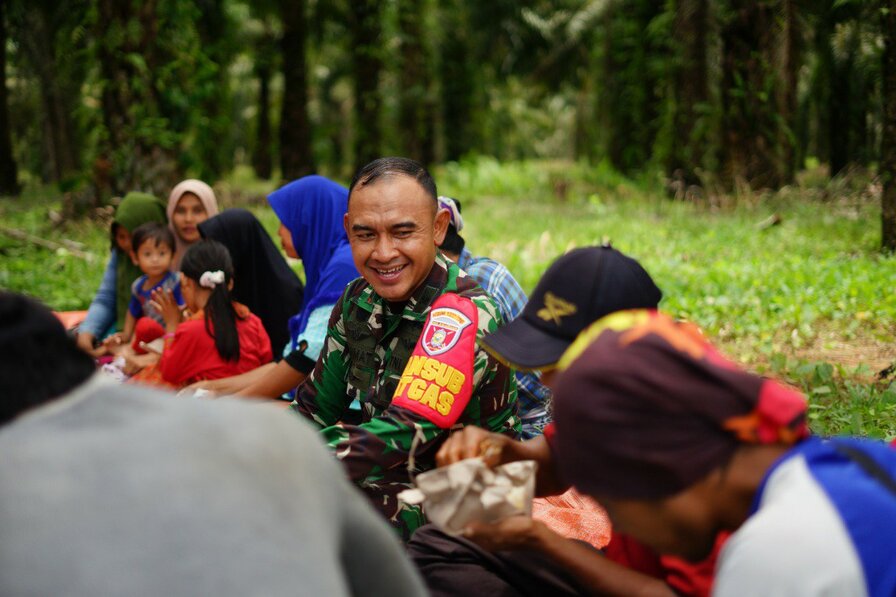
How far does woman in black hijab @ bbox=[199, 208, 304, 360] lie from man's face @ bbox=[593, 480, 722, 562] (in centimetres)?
373

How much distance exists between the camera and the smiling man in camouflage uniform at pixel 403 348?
2.45 m

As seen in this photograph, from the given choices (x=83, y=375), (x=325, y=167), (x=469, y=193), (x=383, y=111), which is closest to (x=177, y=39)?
(x=383, y=111)

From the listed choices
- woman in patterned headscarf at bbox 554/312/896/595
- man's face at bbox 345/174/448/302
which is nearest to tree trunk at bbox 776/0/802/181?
man's face at bbox 345/174/448/302

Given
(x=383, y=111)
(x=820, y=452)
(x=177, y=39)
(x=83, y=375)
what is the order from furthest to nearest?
(x=383, y=111)
(x=177, y=39)
(x=820, y=452)
(x=83, y=375)

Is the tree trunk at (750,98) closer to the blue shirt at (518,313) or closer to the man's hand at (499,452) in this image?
the blue shirt at (518,313)

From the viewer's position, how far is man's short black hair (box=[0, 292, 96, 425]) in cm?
118

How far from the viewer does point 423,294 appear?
2.83m

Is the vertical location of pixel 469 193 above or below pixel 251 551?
below

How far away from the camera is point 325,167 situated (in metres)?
23.8

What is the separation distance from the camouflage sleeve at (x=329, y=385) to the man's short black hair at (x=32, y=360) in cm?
167

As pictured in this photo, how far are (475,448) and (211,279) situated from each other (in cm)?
273

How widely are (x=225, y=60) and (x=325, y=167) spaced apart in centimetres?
761

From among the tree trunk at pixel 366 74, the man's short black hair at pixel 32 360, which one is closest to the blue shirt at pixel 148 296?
the man's short black hair at pixel 32 360

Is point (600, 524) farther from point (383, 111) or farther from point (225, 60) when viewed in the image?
point (225, 60)
